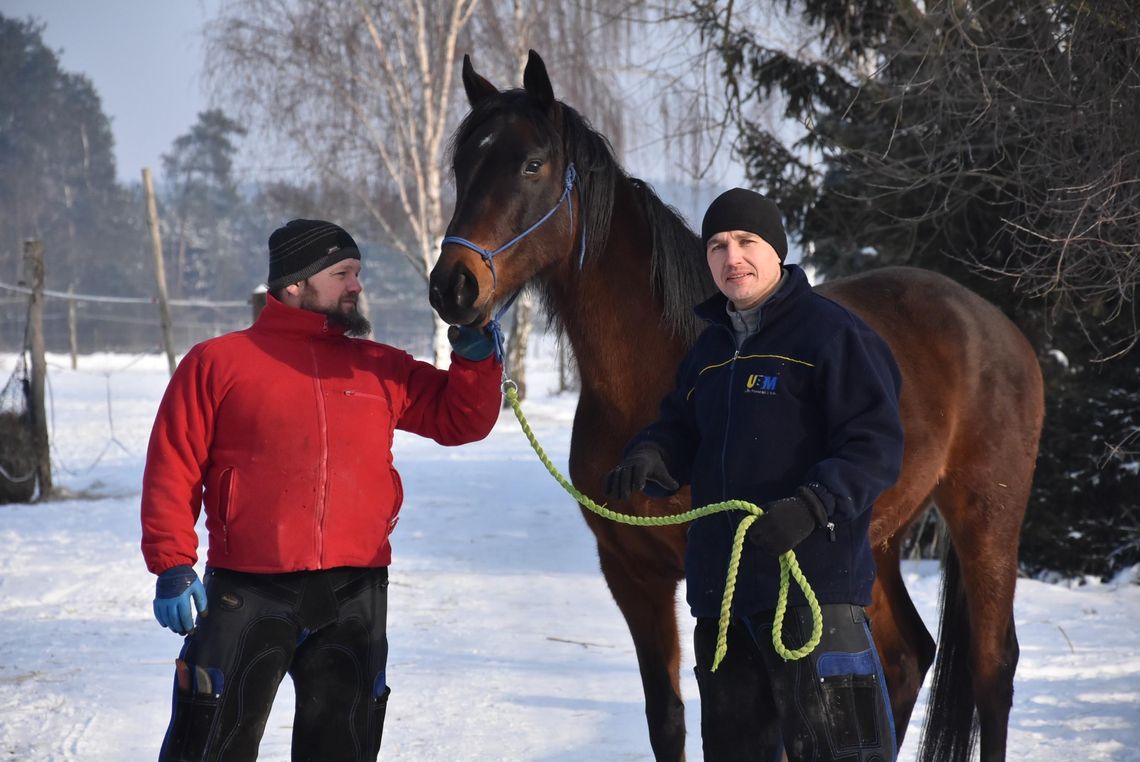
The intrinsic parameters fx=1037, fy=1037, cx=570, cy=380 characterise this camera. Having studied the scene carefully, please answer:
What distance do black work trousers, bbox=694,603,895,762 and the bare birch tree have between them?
13142 mm

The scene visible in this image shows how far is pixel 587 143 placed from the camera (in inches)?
104

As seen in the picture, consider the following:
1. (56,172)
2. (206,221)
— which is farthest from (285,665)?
(206,221)

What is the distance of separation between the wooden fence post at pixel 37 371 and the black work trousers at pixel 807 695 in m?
8.28

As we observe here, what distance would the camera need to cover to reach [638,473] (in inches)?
76.2

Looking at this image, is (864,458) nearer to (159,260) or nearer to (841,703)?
(841,703)

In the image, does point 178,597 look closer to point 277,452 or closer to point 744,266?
point 277,452

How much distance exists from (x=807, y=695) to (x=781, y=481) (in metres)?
0.38

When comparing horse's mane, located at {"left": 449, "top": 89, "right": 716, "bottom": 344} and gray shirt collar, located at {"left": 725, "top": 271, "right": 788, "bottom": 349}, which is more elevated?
horse's mane, located at {"left": 449, "top": 89, "right": 716, "bottom": 344}

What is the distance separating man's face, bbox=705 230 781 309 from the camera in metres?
1.94

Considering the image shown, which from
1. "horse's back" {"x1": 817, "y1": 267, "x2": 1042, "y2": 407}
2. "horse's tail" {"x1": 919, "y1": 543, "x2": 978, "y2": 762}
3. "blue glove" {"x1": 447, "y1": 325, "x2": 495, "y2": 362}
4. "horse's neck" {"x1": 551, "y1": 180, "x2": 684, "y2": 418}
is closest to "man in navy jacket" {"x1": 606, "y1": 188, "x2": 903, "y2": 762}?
"blue glove" {"x1": 447, "y1": 325, "x2": 495, "y2": 362}

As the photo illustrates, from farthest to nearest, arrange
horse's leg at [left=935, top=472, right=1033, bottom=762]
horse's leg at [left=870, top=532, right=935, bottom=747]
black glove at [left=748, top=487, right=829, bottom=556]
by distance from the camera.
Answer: horse's leg at [left=870, top=532, right=935, bottom=747]
horse's leg at [left=935, top=472, right=1033, bottom=762]
black glove at [left=748, top=487, right=829, bottom=556]

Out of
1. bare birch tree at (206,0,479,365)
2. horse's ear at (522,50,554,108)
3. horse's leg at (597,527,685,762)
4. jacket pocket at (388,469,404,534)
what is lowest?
horse's leg at (597,527,685,762)

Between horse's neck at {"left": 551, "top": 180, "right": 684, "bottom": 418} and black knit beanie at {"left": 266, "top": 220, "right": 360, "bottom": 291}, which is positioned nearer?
black knit beanie at {"left": 266, "top": 220, "right": 360, "bottom": 291}

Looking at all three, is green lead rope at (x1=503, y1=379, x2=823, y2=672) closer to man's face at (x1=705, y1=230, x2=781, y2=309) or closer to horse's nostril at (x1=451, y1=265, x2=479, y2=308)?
man's face at (x1=705, y1=230, x2=781, y2=309)
